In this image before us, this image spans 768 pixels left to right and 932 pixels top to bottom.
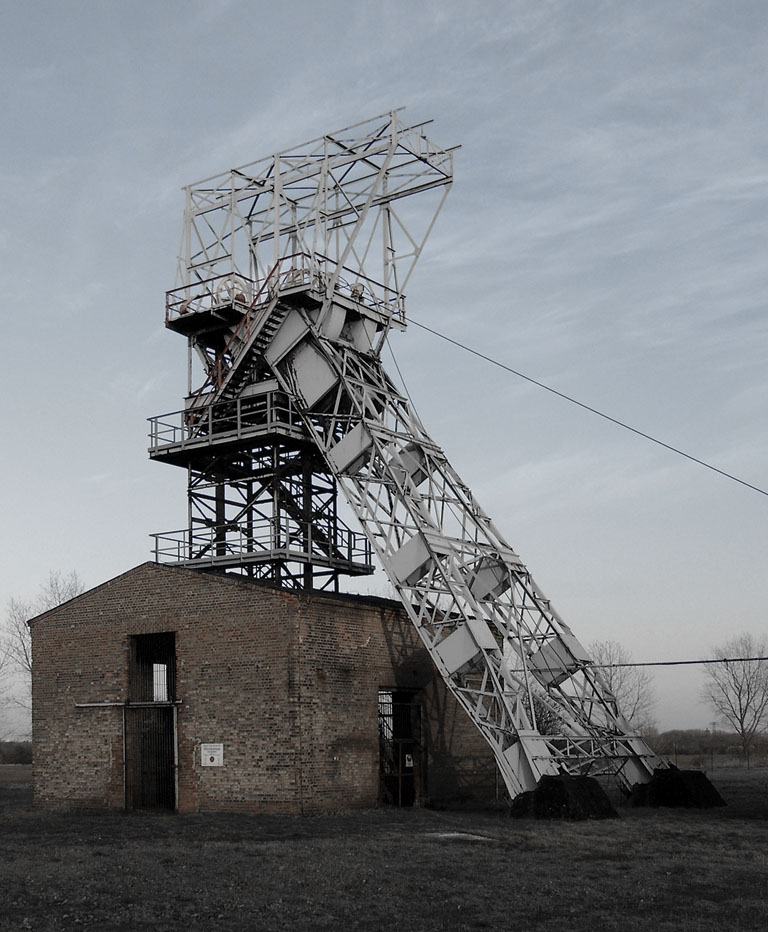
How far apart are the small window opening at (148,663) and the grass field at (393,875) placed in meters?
4.74

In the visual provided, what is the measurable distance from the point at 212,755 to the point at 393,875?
32.6 ft

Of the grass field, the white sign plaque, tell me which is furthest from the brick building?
the grass field

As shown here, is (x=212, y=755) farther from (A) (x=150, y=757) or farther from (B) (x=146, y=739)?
(A) (x=150, y=757)

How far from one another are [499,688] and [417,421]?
768cm

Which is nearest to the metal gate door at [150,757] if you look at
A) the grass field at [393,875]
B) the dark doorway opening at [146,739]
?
the dark doorway opening at [146,739]

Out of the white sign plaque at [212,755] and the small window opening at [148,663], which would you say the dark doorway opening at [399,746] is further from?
the small window opening at [148,663]

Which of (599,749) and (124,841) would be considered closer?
(124,841)

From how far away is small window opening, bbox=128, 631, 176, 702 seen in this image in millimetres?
24281

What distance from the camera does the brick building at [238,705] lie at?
21.9 metres

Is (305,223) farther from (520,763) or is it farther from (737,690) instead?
(737,690)

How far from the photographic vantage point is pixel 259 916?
36.4 feet

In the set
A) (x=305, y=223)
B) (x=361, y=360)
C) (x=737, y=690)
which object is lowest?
(x=737, y=690)

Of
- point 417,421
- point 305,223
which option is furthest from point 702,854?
point 305,223

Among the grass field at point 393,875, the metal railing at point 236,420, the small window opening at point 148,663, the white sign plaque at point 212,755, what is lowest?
the grass field at point 393,875
